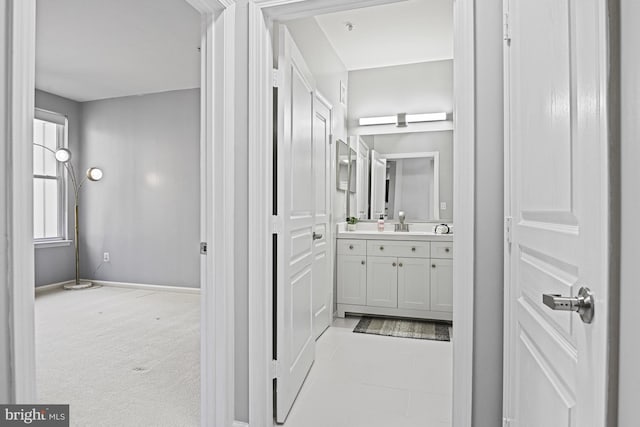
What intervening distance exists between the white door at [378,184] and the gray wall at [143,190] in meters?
2.28

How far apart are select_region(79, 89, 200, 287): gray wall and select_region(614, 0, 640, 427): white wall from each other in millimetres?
4755

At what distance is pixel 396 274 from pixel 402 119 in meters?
1.73

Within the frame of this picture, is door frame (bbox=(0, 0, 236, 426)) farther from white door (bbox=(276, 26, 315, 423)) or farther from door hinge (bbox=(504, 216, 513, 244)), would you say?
door hinge (bbox=(504, 216, 513, 244))

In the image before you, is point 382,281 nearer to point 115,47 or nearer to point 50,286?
point 115,47

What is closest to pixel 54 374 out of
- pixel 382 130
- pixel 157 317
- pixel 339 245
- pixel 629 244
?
pixel 157 317

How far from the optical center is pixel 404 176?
4156 millimetres

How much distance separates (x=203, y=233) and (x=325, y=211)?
1.52m

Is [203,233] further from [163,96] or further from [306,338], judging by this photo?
[163,96]

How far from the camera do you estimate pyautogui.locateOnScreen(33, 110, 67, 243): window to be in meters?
5.00

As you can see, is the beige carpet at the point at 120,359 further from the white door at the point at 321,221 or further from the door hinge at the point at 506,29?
the door hinge at the point at 506,29

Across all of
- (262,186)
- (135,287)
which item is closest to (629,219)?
(262,186)

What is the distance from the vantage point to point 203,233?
70.1 inches

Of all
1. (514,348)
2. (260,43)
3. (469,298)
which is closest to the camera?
(514,348)

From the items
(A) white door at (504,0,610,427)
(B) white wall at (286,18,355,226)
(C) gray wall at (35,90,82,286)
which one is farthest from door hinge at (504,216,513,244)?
(C) gray wall at (35,90,82,286)
